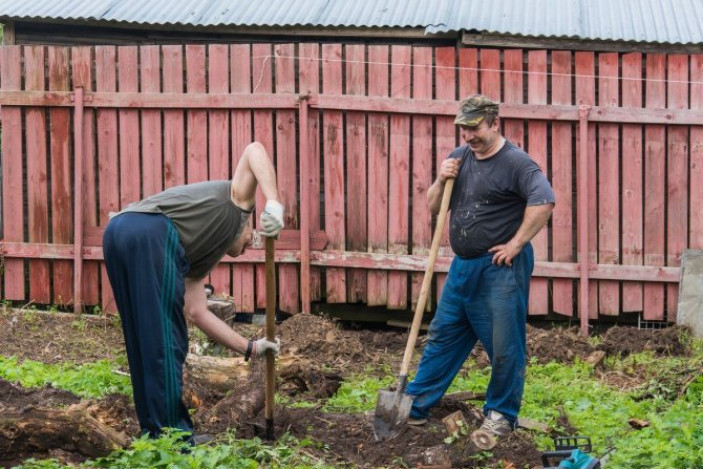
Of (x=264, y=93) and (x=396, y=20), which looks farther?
(x=396, y=20)

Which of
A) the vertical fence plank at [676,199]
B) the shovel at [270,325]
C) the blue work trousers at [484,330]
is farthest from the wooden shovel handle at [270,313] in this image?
the vertical fence plank at [676,199]

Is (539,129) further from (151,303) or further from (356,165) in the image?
(151,303)

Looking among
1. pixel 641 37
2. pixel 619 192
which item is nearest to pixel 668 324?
pixel 619 192

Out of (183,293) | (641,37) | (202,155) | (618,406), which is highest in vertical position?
(641,37)

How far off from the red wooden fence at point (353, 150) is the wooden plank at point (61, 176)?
0.04 ft

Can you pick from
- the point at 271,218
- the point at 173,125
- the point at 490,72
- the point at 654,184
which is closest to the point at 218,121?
the point at 173,125

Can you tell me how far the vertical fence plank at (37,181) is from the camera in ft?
31.9

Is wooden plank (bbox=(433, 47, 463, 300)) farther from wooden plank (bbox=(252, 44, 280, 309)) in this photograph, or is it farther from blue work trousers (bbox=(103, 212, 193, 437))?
blue work trousers (bbox=(103, 212, 193, 437))

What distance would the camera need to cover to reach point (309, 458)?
17.5 feet

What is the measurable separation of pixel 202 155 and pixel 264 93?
824 millimetres

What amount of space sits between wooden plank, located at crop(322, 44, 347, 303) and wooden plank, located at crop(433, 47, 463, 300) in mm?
880

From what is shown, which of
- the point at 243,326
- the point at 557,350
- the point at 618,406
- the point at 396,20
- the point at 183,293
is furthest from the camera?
the point at 396,20

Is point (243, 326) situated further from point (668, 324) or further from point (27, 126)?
point (668, 324)

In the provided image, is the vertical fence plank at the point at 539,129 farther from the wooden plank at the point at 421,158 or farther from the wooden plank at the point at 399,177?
the wooden plank at the point at 399,177
